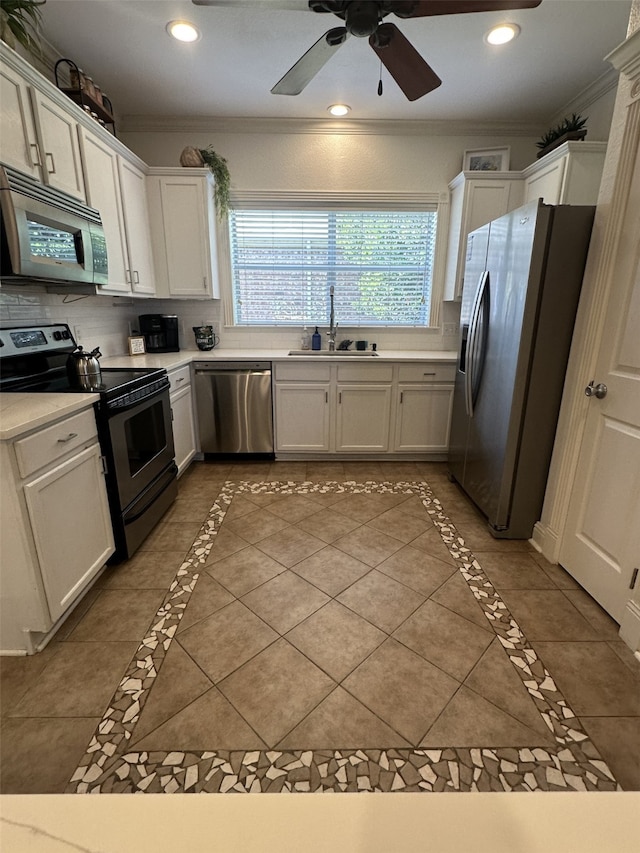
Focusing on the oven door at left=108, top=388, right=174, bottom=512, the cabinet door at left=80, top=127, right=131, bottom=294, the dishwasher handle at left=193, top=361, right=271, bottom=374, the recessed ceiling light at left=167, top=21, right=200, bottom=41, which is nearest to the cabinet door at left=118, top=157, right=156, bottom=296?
the cabinet door at left=80, top=127, right=131, bottom=294

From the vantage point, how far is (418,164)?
11.5ft

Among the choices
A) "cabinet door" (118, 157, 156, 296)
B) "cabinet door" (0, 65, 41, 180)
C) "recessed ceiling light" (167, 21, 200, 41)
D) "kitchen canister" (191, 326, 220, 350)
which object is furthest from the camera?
"kitchen canister" (191, 326, 220, 350)

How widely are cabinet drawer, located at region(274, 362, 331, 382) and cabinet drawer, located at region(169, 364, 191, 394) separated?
0.72 m

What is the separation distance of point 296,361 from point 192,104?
220 cm

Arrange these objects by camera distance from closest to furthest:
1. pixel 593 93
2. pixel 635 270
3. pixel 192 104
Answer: pixel 635 270
pixel 593 93
pixel 192 104

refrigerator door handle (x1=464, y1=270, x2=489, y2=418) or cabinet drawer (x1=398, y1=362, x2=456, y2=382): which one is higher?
refrigerator door handle (x1=464, y1=270, x2=489, y2=418)

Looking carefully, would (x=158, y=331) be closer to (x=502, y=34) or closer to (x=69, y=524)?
(x=69, y=524)

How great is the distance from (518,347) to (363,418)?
155 cm

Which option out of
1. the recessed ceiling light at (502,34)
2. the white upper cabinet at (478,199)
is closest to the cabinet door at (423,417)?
the white upper cabinet at (478,199)

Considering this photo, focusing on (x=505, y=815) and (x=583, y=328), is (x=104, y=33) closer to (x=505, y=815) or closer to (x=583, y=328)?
(x=583, y=328)

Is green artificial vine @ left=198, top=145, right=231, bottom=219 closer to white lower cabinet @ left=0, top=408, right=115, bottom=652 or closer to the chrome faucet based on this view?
the chrome faucet

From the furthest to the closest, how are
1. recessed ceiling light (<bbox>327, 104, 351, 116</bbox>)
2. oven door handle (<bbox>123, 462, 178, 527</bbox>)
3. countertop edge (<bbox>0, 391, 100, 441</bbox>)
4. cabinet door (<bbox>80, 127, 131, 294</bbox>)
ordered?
recessed ceiling light (<bbox>327, 104, 351, 116</bbox>) → cabinet door (<bbox>80, 127, 131, 294</bbox>) → oven door handle (<bbox>123, 462, 178, 527</bbox>) → countertop edge (<bbox>0, 391, 100, 441</bbox>)

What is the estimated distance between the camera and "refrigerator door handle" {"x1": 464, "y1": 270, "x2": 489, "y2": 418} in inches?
97.0

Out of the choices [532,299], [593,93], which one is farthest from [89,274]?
[593,93]
